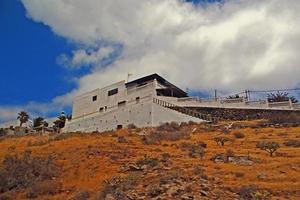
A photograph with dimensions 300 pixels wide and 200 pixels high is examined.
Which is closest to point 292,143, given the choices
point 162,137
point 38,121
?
point 162,137

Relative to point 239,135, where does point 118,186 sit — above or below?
below

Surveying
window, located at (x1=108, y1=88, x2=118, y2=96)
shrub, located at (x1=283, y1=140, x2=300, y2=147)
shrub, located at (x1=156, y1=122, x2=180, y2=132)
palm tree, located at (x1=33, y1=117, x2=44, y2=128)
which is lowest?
shrub, located at (x1=283, y1=140, x2=300, y2=147)

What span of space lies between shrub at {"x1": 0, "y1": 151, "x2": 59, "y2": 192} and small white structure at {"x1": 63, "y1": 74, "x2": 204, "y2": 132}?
66.5 ft

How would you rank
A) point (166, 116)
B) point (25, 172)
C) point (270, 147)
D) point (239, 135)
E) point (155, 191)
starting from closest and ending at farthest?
point (155, 191) < point (25, 172) < point (270, 147) < point (239, 135) < point (166, 116)

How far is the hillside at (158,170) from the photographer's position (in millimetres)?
18359

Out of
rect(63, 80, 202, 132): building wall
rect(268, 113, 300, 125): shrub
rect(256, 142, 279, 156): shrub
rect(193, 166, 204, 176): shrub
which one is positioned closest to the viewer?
rect(193, 166, 204, 176): shrub

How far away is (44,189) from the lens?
68.9ft

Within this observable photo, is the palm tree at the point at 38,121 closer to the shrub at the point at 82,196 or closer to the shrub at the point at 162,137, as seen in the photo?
the shrub at the point at 162,137

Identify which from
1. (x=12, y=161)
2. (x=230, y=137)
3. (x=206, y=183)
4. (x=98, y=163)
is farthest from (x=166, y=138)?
(x=206, y=183)

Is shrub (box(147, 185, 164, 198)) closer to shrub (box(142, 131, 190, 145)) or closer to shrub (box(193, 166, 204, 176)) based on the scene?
shrub (box(193, 166, 204, 176))

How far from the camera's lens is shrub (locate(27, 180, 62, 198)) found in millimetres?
20812

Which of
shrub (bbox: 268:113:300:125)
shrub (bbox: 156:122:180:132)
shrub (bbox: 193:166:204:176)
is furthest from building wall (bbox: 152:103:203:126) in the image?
shrub (bbox: 193:166:204:176)

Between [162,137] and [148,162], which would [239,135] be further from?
[148,162]

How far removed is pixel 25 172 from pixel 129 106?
2482 cm
